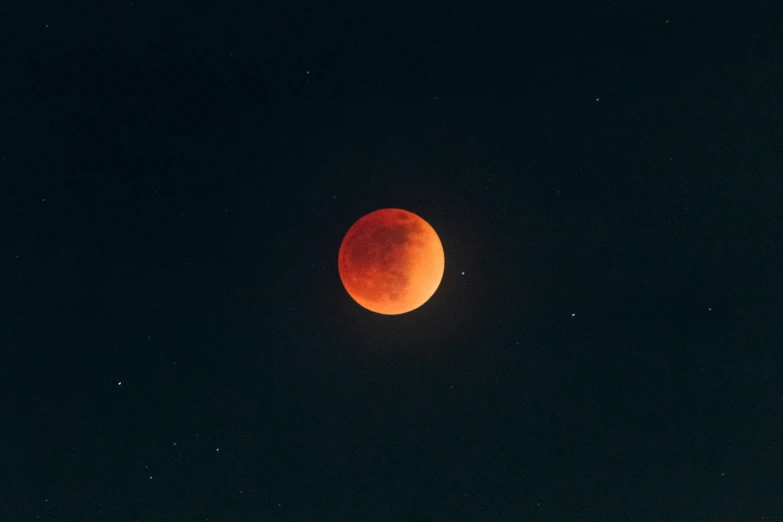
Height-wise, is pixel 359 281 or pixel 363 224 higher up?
pixel 363 224

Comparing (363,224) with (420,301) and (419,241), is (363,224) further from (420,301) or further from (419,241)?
(420,301)

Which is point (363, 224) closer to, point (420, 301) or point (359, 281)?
point (359, 281)

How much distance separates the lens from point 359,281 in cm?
651

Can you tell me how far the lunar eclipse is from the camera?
6410 mm

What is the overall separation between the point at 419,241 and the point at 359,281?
91cm

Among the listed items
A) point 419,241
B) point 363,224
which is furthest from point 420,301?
point 363,224

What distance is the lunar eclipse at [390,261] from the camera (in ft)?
21.0

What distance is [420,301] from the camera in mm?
6793

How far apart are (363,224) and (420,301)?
4.08 feet

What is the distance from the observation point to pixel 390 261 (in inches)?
252

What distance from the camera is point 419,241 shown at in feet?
21.6

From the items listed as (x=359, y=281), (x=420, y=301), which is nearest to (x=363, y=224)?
(x=359, y=281)

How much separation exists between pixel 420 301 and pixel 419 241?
0.80m

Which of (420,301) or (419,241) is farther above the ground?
(419,241)
